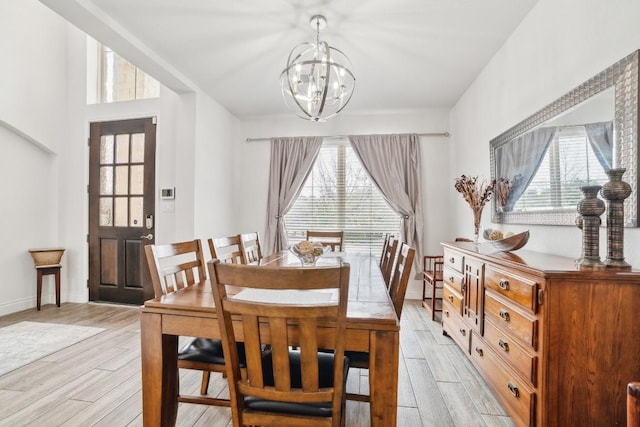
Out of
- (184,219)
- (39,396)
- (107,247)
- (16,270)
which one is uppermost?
(184,219)

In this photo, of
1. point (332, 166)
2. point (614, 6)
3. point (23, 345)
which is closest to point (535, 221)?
point (614, 6)

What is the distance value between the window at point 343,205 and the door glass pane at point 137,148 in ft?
6.86

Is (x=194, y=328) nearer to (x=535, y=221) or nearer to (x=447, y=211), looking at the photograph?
(x=535, y=221)

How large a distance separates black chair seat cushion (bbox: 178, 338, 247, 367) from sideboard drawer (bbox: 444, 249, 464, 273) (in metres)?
1.86

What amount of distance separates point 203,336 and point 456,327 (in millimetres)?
2210

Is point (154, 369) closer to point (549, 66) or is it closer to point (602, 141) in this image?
point (602, 141)

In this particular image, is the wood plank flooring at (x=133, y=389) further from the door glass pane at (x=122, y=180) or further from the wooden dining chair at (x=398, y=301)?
the door glass pane at (x=122, y=180)

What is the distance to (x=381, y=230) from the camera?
4535 mm

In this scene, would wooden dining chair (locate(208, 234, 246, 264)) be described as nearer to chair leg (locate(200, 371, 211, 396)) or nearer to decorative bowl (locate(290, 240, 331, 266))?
decorative bowl (locate(290, 240, 331, 266))

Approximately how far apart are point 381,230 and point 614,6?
3.30 m

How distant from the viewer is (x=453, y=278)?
2766 millimetres

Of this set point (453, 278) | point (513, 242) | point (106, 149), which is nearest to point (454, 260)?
point (453, 278)

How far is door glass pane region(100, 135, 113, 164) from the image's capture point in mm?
4031

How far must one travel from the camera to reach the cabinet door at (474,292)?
6.95ft
